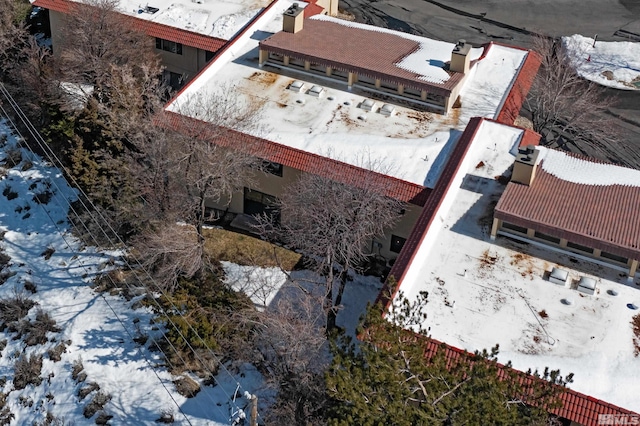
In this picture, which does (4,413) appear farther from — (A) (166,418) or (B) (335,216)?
(B) (335,216)

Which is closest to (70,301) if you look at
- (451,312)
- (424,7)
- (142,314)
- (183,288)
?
(142,314)

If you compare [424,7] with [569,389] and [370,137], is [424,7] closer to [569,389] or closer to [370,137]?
[370,137]

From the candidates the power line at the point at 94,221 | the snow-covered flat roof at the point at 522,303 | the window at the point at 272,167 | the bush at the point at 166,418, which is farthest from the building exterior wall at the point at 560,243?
the bush at the point at 166,418

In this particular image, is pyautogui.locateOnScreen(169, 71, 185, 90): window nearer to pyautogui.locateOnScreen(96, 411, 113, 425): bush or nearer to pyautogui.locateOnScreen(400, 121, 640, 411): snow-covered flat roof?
pyautogui.locateOnScreen(400, 121, 640, 411): snow-covered flat roof

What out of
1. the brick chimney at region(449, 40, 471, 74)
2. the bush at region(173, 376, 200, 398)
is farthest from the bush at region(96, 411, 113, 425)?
the brick chimney at region(449, 40, 471, 74)

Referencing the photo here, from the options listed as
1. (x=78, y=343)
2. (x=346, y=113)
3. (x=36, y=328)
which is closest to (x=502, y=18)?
(x=346, y=113)

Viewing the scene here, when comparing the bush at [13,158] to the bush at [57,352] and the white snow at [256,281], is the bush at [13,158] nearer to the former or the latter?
the bush at [57,352]
